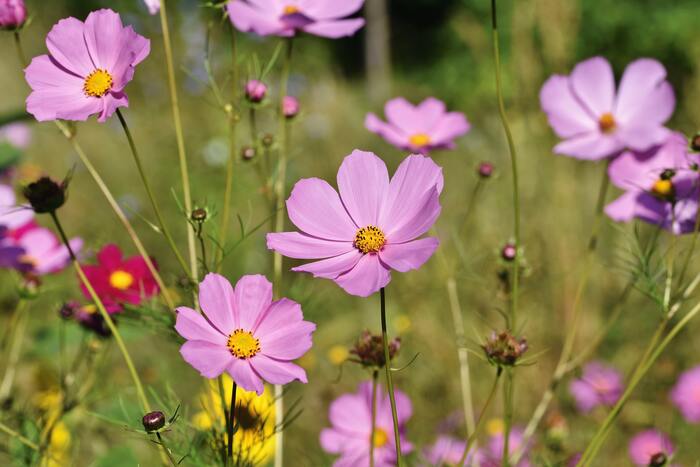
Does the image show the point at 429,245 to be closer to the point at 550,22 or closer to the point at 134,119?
the point at 550,22

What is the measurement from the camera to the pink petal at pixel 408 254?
0.50 metres

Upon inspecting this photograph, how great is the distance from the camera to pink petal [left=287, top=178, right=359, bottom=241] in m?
0.60

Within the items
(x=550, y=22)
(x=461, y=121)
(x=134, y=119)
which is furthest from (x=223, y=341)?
(x=134, y=119)

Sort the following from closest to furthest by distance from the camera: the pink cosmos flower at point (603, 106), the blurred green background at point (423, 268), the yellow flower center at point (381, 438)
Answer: the pink cosmos flower at point (603, 106) → the yellow flower center at point (381, 438) → the blurred green background at point (423, 268)

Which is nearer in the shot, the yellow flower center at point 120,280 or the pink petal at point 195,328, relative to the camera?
the pink petal at point 195,328

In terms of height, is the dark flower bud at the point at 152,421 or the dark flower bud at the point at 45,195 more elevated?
the dark flower bud at the point at 45,195

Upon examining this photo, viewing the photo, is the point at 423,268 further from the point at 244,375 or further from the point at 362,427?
the point at 244,375

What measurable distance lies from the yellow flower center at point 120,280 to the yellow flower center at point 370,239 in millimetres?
364

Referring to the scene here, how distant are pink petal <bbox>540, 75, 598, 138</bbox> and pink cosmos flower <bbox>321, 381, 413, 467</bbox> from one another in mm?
381

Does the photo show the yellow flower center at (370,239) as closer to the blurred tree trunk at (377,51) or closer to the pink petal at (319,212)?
the pink petal at (319,212)

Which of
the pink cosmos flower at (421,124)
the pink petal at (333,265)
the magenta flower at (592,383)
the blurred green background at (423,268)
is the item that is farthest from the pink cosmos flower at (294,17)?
the magenta flower at (592,383)

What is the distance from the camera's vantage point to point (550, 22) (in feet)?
5.77

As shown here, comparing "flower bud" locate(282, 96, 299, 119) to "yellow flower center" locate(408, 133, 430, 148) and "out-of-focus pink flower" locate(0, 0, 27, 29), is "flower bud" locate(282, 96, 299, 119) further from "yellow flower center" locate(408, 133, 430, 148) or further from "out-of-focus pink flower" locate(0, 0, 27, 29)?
"out-of-focus pink flower" locate(0, 0, 27, 29)

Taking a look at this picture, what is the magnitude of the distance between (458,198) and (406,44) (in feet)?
13.8
